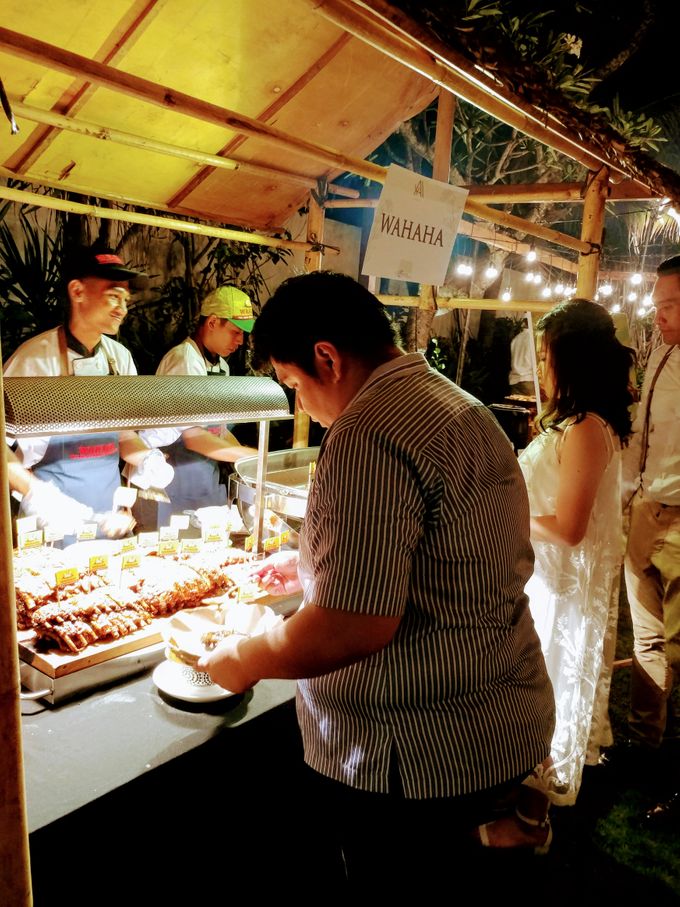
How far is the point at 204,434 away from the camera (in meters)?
4.12

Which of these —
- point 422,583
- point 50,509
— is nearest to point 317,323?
point 422,583

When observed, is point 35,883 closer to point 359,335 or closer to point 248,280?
point 359,335

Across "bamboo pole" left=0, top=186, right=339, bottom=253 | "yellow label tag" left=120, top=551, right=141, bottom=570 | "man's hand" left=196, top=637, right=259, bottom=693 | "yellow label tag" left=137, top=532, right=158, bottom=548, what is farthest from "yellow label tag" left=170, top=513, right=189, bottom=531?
"bamboo pole" left=0, top=186, right=339, bottom=253

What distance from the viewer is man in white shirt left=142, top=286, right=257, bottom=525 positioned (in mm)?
4070

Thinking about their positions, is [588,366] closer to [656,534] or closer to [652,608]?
[656,534]

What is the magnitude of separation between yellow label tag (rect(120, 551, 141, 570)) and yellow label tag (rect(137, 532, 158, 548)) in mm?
305

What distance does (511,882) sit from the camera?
2994 mm

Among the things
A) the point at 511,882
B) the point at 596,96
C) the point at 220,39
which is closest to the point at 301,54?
the point at 220,39

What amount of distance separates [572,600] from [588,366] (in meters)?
1.14

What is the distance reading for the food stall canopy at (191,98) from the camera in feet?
9.09

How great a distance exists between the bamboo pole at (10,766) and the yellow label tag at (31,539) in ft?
5.85

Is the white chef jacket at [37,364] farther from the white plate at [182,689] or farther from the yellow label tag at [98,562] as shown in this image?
the white plate at [182,689]

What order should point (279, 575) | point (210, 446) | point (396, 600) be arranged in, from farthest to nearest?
point (210, 446) < point (279, 575) < point (396, 600)

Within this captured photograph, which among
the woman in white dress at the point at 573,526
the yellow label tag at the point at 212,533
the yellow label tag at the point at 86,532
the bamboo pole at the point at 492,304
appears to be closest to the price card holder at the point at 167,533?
the yellow label tag at the point at 212,533
